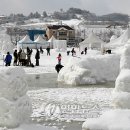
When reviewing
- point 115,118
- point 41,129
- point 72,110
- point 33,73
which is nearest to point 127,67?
point 72,110

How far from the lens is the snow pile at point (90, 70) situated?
21538 mm

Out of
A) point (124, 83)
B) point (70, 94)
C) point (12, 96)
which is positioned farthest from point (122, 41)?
point (12, 96)

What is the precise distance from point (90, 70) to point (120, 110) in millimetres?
11715

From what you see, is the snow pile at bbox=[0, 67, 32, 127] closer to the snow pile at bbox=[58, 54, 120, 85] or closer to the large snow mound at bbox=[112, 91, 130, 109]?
the large snow mound at bbox=[112, 91, 130, 109]

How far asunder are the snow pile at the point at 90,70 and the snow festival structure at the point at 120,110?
8.59m

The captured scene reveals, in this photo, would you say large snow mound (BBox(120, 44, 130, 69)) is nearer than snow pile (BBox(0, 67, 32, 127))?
No

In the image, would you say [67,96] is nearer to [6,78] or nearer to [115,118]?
[115,118]

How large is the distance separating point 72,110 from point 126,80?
8.30 ft

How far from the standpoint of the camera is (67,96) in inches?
660

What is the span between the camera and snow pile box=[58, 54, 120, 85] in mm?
21538

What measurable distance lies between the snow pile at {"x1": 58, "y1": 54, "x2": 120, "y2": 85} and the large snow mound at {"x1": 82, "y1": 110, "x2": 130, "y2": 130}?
11222 millimetres

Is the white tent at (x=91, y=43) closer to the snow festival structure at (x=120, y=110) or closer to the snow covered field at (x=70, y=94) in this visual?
the snow covered field at (x=70, y=94)

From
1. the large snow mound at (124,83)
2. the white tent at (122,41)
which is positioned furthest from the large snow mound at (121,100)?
the white tent at (122,41)

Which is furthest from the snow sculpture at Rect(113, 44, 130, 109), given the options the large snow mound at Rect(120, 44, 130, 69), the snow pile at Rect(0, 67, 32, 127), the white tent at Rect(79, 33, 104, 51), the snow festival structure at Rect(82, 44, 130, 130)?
the white tent at Rect(79, 33, 104, 51)
